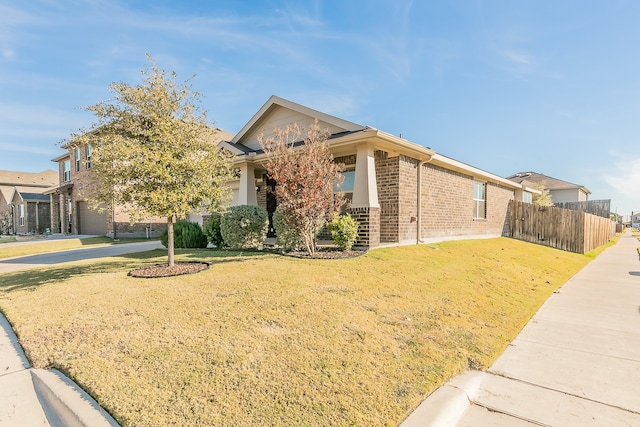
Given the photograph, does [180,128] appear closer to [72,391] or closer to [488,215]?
[72,391]

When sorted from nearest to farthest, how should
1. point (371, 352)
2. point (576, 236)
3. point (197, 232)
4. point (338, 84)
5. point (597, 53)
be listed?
1. point (371, 352)
2. point (597, 53)
3. point (197, 232)
4. point (338, 84)
5. point (576, 236)

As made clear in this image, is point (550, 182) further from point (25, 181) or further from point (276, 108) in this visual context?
point (25, 181)

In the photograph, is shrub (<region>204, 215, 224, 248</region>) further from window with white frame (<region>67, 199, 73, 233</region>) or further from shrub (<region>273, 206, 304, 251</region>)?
window with white frame (<region>67, 199, 73, 233</region>)

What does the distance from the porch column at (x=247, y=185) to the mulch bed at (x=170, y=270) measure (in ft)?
14.2

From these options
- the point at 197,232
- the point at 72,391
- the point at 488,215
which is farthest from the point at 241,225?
the point at 488,215

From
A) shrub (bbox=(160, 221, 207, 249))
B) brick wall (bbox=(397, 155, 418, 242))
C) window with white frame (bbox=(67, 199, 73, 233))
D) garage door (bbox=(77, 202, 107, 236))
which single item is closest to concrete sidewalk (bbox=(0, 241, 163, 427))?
shrub (bbox=(160, 221, 207, 249))

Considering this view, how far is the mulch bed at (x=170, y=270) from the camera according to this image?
6.44m

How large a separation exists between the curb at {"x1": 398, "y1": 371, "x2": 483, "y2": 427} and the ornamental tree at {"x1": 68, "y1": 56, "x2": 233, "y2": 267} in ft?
18.7

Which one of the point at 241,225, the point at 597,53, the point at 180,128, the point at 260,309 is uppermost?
the point at 597,53

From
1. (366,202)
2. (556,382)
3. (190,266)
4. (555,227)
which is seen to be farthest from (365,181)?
(555,227)

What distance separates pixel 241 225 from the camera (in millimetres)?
9352

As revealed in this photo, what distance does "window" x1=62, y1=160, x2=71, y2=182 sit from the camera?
25016mm

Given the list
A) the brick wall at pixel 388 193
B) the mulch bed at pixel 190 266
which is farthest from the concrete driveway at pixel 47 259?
the brick wall at pixel 388 193

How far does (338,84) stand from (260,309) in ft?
40.2
